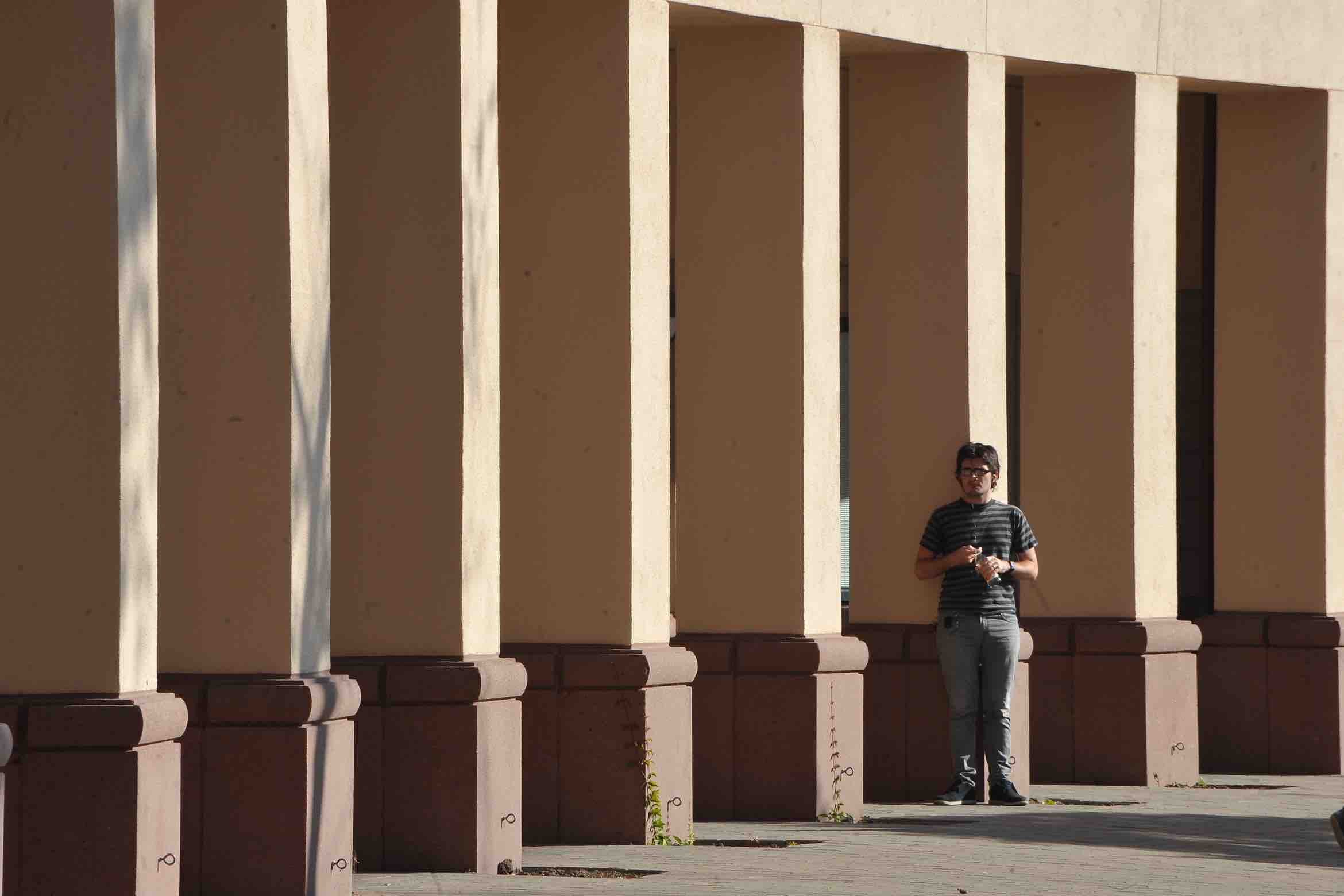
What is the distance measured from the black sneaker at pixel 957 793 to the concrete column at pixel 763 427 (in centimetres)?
63

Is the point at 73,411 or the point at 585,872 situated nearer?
the point at 73,411

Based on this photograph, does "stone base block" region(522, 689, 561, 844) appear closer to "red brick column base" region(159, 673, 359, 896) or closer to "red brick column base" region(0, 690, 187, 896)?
"red brick column base" region(159, 673, 359, 896)

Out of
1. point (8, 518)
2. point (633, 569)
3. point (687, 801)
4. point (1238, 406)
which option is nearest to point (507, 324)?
point (633, 569)

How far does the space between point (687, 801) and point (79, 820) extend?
4.29 meters

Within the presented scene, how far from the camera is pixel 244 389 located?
8.81 m

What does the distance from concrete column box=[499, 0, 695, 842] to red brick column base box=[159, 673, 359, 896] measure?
252 centimetres

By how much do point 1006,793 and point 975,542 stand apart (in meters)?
1.28

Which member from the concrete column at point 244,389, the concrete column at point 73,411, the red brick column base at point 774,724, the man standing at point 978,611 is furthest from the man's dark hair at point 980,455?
the concrete column at point 73,411

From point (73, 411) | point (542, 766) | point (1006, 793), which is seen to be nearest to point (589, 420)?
point (542, 766)


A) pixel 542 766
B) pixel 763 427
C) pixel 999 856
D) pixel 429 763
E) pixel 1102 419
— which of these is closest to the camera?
pixel 429 763

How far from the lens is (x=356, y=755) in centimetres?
993

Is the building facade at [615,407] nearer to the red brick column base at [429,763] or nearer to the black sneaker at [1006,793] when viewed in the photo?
the red brick column base at [429,763]

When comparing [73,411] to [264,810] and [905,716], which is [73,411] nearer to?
[264,810]

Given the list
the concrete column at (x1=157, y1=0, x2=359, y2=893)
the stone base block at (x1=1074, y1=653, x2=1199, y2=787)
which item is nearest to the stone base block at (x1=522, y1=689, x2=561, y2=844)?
the concrete column at (x1=157, y1=0, x2=359, y2=893)
